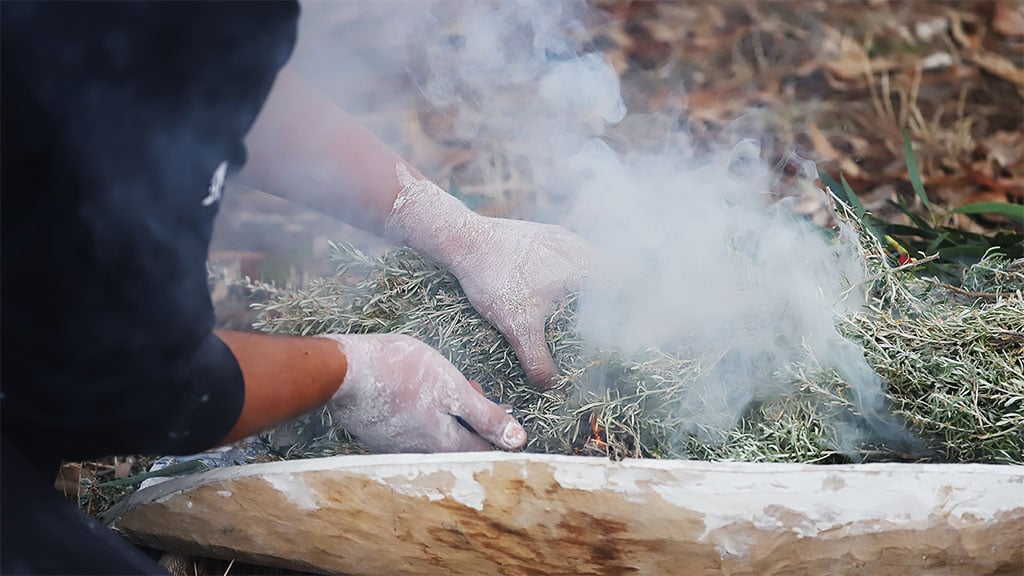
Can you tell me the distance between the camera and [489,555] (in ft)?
4.56

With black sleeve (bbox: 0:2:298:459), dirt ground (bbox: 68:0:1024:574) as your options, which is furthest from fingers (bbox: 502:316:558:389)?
dirt ground (bbox: 68:0:1024:574)

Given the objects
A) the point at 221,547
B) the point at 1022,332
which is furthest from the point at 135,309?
the point at 1022,332

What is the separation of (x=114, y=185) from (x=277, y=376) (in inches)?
14.8

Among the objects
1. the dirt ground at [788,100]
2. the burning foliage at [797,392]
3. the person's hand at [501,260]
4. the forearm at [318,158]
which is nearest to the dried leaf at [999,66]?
the dirt ground at [788,100]

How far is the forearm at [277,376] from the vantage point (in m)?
1.26

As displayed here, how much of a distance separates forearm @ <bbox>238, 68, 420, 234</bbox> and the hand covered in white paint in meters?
0.24

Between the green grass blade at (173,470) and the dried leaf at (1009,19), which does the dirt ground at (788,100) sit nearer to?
the dried leaf at (1009,19)

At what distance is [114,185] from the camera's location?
3.32ft

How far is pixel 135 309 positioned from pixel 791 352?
0.99m

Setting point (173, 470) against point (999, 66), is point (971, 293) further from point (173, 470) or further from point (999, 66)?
point (999, 66)

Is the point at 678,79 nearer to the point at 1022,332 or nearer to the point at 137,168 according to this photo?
the point at 1022,332

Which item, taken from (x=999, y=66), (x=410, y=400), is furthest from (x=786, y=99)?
(x=410, y=400)

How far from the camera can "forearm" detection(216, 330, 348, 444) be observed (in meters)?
1.26

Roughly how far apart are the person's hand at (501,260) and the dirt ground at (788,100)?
3.68 feet
